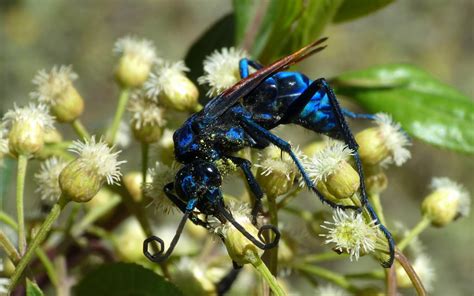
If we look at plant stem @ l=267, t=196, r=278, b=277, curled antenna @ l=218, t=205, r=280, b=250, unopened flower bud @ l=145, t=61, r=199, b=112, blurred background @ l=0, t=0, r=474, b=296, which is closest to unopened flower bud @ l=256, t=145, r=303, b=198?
plant stem @ l=267, t=196, r=278, b=277

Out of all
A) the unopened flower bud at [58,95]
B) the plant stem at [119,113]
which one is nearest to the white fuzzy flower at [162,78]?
the plant stem at [119,113]

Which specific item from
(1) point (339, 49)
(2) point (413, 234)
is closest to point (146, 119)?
(2) point (413, 234)

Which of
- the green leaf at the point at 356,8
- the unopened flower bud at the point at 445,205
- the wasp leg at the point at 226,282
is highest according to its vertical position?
the green leaf at the point at 356,8

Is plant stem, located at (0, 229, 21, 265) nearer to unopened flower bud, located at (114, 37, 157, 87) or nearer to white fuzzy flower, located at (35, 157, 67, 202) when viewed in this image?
white fuzzy flower, located at (35, 157, 67, 202)

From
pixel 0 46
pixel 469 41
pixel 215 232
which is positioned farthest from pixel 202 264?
pixel 469 41

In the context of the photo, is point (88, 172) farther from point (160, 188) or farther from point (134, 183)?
point (134, 183)

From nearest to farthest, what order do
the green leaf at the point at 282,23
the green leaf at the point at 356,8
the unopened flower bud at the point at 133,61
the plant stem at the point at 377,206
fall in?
the plant stem at the point at 377,206 → the green leaf at the point at 282,23 → the green leaf at the point at 356,8 → the unopened flower bud at the point at 133,61

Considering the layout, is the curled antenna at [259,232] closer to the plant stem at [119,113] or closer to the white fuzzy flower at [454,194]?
the plant stem at [119,113]
